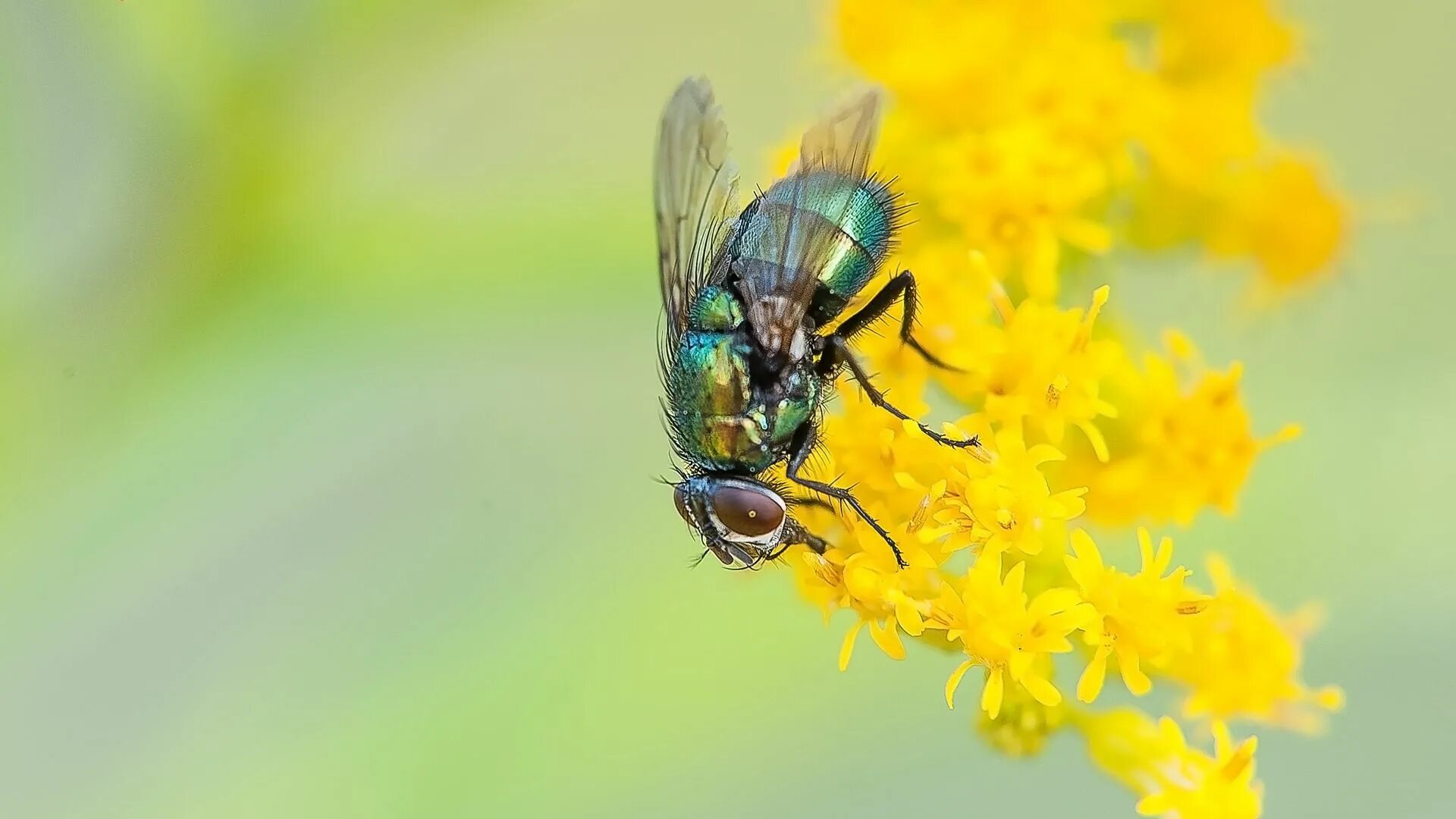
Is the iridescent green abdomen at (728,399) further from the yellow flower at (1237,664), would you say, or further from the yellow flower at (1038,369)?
the yellow flower at (1237,664)

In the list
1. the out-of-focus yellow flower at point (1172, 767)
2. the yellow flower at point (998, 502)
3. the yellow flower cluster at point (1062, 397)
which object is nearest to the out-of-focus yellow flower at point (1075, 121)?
the yellow flower cluster at point (1062, 397)

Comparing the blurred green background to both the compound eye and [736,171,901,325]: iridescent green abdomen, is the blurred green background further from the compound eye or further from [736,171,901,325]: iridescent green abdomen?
the compound eye

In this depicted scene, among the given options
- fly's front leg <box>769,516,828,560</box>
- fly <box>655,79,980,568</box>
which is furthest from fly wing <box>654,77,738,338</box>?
fly's front leg <box>769,516,828,560</box>

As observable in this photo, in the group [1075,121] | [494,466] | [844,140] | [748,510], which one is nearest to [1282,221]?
[1075,121]

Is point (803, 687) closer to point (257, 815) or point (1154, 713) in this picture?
point (1154, 713)

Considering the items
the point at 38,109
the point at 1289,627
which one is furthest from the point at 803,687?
the point at 38,109

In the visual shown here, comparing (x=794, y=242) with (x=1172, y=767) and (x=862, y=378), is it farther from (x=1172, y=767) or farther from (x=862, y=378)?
(x=1172, y=767)
